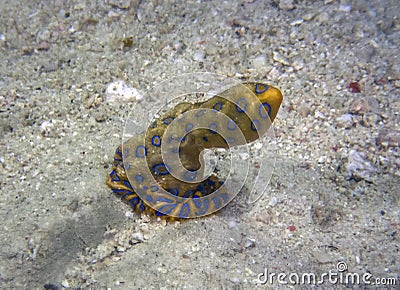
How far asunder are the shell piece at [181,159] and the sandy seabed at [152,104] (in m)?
0.17

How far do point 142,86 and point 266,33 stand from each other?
1.76m

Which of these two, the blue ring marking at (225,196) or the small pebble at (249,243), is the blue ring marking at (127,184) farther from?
the small pebble at (249,243)

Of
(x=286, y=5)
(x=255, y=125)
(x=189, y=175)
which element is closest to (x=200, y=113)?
(x=255, y=125)

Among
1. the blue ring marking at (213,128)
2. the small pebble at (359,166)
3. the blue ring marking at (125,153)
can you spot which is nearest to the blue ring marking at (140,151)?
the blue ring marking at (125,153)

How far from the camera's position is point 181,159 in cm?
314

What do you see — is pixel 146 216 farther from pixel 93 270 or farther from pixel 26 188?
pixel 26 188

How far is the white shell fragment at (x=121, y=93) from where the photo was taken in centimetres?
414

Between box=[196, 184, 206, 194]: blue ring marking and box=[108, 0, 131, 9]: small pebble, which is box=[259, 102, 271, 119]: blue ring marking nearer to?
box=[196, 184, 206, 194]: blue ring marking

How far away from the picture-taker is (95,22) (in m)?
4.81

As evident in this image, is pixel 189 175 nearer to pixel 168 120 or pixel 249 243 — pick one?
pixel 168 120

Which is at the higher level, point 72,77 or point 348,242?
point 72,77

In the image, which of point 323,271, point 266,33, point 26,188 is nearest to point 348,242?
point 323,271

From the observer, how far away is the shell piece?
2.87m

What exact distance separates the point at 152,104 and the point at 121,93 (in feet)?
1.35
